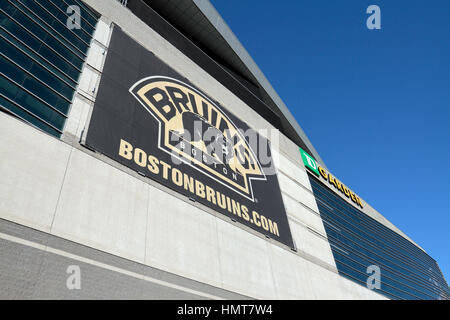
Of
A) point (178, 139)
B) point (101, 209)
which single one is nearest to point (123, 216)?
point (101, 209)

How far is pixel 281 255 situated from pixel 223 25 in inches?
794

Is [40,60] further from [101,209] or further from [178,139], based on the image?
[101,209]

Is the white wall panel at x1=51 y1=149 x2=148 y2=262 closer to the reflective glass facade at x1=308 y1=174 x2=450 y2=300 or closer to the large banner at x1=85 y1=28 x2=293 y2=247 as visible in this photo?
the large banner at x1=85 y1=28 x2=293 y2=247

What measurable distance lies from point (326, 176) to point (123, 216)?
22.1 m

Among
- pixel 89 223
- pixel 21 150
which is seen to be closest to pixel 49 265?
pixel 89 223

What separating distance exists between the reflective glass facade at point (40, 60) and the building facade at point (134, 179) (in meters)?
0.04

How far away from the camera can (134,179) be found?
10664 millimetres

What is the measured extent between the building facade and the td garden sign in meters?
4.51

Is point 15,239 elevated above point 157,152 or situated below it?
below

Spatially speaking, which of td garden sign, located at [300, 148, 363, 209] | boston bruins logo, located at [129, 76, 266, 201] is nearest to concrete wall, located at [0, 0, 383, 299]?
boston bruins logo, located at [129, 76, 266, 201]

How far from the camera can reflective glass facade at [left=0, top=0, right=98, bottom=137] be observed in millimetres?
9406

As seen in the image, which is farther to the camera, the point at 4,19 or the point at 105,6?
the point at 105,6

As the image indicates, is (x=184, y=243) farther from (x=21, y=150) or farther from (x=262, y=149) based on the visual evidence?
(x=262, y=149)

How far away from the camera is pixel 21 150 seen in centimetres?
828
